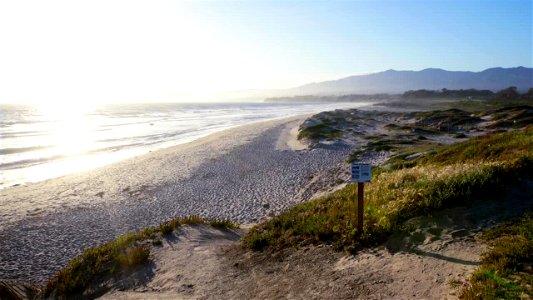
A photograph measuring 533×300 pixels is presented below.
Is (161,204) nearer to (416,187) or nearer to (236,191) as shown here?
(236,191)

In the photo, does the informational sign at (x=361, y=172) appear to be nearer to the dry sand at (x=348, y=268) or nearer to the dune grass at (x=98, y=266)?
the dry sand at (x=348, y=268)

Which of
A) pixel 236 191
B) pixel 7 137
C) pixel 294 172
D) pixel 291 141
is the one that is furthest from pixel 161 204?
pixel 7 137

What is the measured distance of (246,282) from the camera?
808cm

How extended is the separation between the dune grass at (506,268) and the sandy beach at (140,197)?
32.2 feet

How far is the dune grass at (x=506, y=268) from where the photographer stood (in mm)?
5341

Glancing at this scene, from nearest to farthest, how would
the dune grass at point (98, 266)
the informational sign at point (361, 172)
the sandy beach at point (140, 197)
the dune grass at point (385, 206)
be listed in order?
the informational sign at point (361, 172), the dune grass at point (385, 206), the dune grass at point (98, 266), the sandy beach at point (140, 197)

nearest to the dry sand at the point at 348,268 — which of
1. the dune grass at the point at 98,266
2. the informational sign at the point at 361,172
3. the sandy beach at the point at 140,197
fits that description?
the dune grass at the point at 98,266

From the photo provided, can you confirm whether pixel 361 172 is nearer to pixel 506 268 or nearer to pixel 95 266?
pixel 506 268

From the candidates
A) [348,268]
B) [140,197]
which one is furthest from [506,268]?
[140,197]

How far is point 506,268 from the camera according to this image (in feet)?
19.2

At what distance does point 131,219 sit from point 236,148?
55.7ft

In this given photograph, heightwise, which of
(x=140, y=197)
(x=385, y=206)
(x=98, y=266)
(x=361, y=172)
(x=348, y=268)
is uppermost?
(x=361, y=172)

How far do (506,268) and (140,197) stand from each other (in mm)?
16423

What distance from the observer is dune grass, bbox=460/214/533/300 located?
5.34 m
